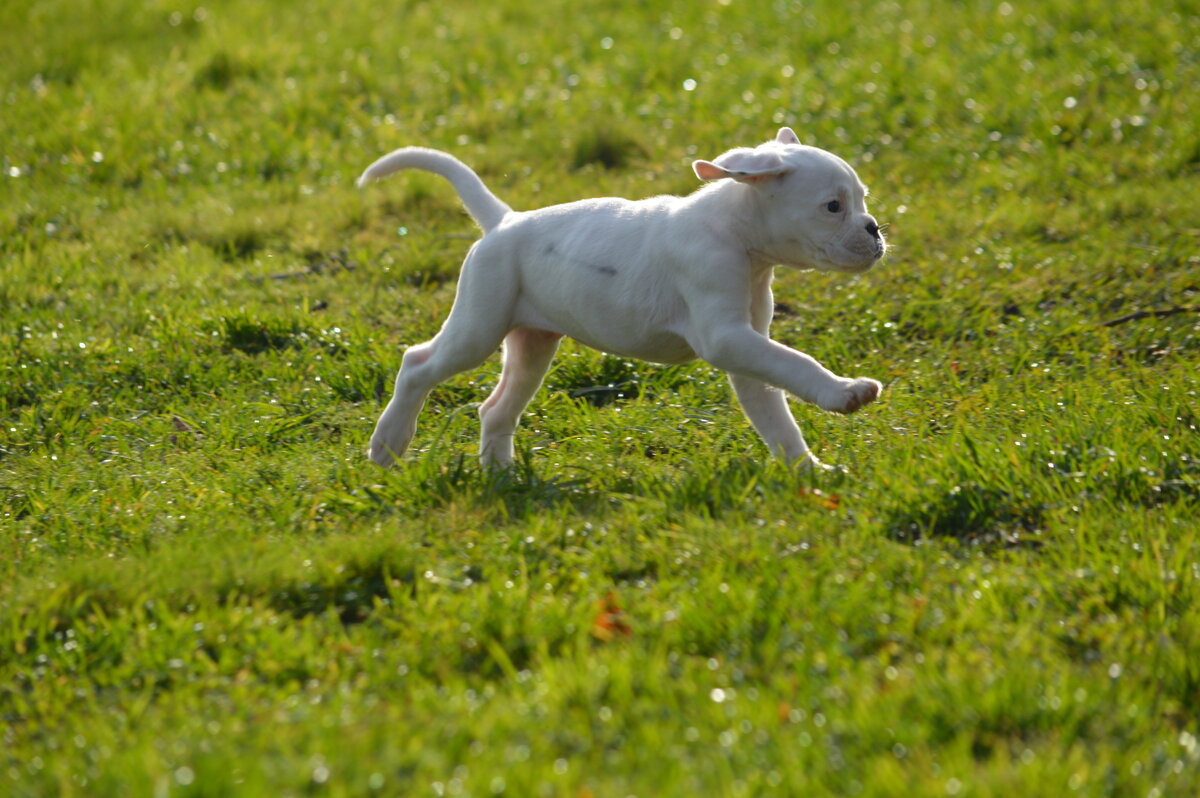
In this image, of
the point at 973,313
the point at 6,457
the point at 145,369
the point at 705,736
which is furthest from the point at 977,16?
the point at 705,736

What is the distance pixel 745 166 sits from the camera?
430cm

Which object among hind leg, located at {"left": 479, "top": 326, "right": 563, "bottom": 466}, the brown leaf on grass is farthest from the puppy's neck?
the brown leaf on grass

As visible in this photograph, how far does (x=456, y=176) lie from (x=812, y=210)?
150cm

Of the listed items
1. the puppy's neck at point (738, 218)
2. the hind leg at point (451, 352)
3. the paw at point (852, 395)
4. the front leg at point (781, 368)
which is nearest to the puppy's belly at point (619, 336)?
the hind leg at point (451, 352)

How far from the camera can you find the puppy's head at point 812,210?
4.39 metres

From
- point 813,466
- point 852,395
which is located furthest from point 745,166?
point 813,466

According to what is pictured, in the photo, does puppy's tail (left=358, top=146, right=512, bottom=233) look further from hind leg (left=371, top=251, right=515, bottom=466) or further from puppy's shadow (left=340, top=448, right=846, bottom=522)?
puppy's shadow (left=340, top=448, right=846, bottom=522)

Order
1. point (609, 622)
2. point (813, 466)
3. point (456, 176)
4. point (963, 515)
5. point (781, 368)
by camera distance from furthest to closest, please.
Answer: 1. point (456, 176)
2. point (813, 466)
3. point (781, 368)
4. point (963, 515)
5. point (609, 622)

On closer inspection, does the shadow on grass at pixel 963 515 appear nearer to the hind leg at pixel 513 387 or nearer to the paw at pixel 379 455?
the hind leg at pixel 513 387

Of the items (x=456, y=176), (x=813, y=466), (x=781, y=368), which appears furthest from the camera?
(x=456, y=176)

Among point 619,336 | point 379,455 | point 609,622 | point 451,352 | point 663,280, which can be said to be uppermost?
point 663,280

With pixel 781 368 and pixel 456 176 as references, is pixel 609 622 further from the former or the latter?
pixel 456 176

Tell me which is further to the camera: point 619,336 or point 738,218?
point 619,336

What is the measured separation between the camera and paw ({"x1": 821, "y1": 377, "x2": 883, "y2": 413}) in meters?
4.07
